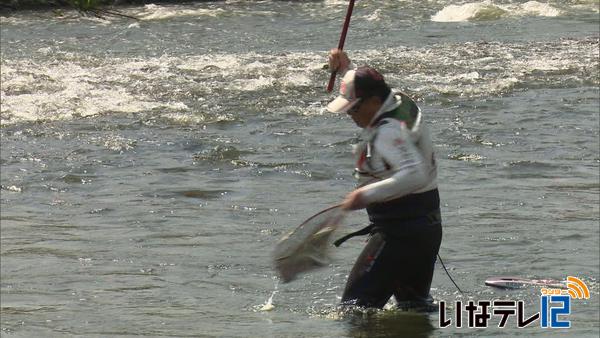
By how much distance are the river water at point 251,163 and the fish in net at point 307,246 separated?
0.15m

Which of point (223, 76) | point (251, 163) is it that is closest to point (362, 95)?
point (251, 163)

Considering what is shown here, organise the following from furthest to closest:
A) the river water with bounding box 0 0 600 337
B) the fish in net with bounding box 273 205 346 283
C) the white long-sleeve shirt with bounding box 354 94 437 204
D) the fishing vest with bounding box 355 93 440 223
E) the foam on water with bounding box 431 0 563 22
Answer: the foam on water with bounding box 431 0 563 22 < the river water with bounding box 0 0 600 337 < the fish in net with bounding box 273 205 346 283 < the fishing vest with bounding box 355 93 440 223 < the white long-sleeve shirt with bounding box 354 94 437 204

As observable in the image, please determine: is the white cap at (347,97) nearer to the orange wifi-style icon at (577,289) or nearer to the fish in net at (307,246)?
the fish in net at (307,246)

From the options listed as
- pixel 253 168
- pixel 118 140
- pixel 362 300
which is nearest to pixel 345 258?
pixel 362 300

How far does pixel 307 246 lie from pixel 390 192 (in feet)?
3.10

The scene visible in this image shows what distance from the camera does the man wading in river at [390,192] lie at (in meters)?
6.74

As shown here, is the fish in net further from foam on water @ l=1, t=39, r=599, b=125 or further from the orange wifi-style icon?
foam on water @ l=1, t=39, r=599, b=125

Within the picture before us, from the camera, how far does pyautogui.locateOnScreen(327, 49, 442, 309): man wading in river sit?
674 centimetres

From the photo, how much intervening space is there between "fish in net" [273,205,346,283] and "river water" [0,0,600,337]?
0.15 m

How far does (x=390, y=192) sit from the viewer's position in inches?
261

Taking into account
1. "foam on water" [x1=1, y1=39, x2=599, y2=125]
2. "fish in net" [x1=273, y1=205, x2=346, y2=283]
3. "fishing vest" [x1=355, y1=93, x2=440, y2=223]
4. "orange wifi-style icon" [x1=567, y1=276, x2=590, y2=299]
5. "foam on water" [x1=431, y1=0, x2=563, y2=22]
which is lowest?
"foam on water" [x1=431, y1=0, x2=563, y2=22]

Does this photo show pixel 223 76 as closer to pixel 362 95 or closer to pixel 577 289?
pixel 577 289

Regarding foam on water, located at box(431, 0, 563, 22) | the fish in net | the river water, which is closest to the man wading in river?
the fish in net

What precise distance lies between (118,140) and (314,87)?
469 centimetres
